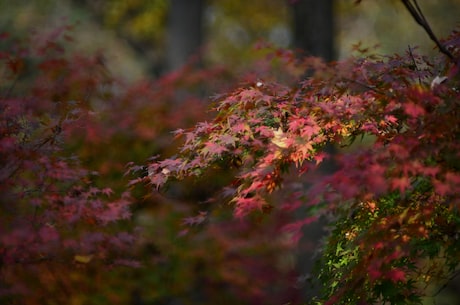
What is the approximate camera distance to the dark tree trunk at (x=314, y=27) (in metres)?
7.70

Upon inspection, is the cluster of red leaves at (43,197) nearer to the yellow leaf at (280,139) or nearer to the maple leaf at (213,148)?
the maple leaf at (213,148)

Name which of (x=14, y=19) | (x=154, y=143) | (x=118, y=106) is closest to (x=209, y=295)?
(x=154, y=143)

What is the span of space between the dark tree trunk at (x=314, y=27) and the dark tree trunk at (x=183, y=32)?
231 centimetres

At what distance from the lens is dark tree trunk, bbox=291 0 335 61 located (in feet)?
25.3

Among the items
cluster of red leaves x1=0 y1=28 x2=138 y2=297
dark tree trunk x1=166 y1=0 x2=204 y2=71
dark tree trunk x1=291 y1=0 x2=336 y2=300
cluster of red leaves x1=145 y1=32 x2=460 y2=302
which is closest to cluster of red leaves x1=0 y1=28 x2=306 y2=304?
cluster of red leaves x1=0 y1=28 x2=138 y2=297

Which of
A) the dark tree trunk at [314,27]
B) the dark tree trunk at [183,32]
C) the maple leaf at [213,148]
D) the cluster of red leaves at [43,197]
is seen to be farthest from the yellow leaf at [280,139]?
the dark tree trunk at [183,32]

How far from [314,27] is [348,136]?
435cm

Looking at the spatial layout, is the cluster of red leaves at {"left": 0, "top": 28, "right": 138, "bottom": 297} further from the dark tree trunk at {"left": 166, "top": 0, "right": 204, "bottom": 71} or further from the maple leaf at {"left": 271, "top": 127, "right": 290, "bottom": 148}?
the dark tree trunk at {"left": 166, "top": 0, "right": 204, "bottom": 71}

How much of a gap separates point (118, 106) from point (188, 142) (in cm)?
379

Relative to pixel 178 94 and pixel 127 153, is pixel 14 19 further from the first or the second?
pixel 127 153

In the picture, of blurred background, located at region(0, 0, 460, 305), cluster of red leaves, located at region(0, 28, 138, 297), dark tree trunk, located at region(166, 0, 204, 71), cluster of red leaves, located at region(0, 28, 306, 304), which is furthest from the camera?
dark tree trunk, located at region(166, 0, 204, 71)

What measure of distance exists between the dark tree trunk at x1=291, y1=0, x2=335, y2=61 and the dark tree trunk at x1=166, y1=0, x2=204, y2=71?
2.31 m

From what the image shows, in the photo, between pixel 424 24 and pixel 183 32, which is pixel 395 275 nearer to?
pixel 424 24

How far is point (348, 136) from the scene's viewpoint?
11.8 feet
